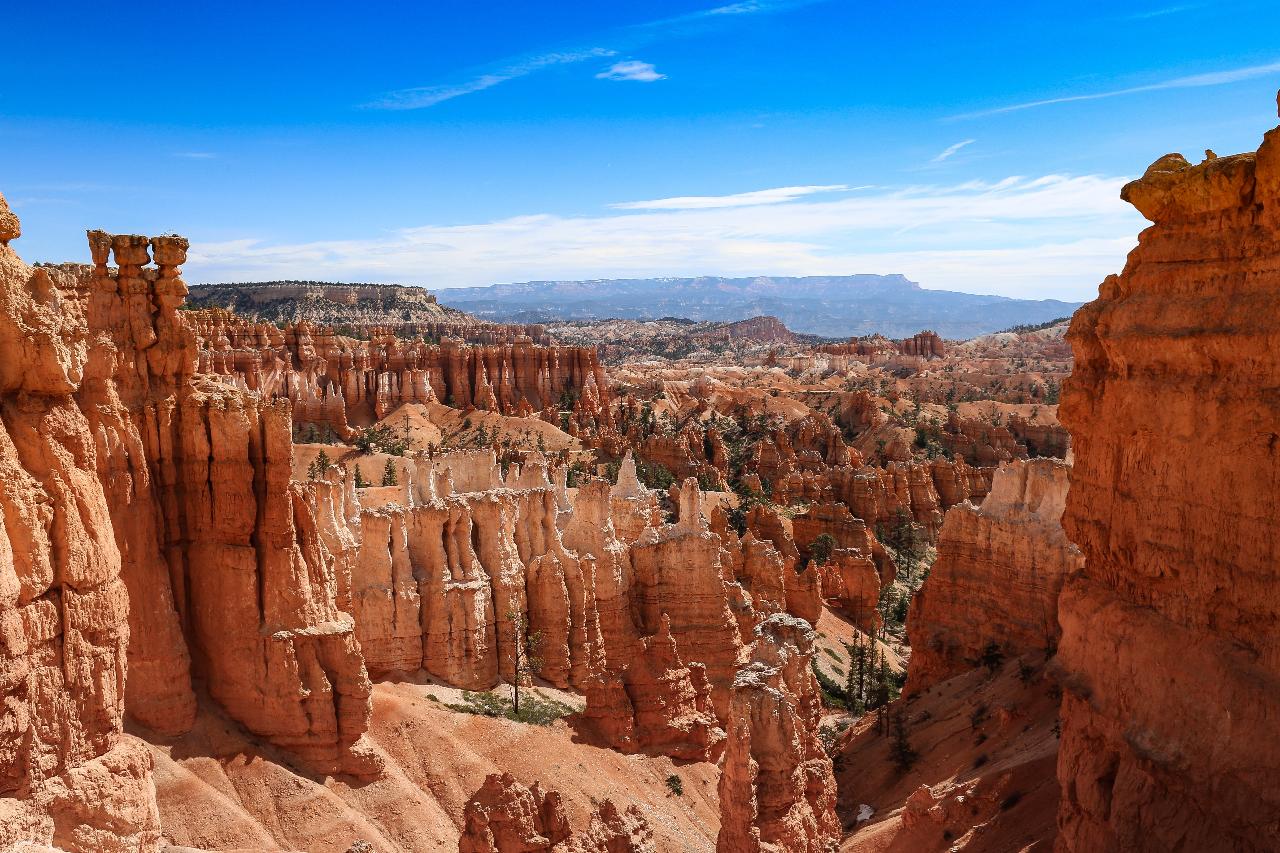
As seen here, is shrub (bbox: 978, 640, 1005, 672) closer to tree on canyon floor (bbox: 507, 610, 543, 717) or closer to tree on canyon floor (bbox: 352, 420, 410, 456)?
tree on canyon floor (bbox: 507, 610, 543, 717)

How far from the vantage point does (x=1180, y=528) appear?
9.69 metres

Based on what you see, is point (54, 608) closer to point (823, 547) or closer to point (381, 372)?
point (823, 547)

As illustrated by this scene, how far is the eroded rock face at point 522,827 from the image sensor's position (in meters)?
13.7

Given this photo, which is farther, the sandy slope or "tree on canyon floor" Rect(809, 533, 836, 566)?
"tree on canyon floor" Rect(809, 533, 836, 566)

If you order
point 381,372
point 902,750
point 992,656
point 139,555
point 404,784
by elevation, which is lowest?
point 902,750

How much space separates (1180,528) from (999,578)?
17.8 m

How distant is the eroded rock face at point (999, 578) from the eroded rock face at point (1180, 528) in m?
14.3

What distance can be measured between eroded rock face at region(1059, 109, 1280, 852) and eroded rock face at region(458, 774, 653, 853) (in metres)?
7.00

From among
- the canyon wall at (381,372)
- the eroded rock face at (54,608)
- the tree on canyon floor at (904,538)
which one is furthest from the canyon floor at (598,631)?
the canyon wall at (381,372)

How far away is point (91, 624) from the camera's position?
9.72 meters

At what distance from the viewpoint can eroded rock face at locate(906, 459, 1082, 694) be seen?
82.5 ft

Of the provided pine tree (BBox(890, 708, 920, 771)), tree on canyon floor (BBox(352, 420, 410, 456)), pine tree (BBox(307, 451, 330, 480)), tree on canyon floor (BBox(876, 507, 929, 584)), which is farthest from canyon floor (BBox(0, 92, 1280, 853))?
tree on canyon floor (BBox(352, 420, 410, 456))

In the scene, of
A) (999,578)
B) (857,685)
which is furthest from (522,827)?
(857,685)

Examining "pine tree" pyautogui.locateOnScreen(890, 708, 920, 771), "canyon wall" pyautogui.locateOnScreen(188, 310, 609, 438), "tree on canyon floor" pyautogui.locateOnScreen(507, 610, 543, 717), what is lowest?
"pine tree" pyautogui.locateOnScreen(890, 708, 920, 771)
